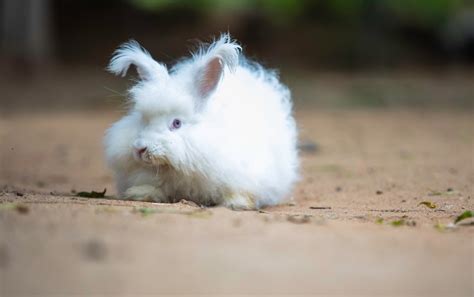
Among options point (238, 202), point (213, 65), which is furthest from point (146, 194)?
point (213, 65)

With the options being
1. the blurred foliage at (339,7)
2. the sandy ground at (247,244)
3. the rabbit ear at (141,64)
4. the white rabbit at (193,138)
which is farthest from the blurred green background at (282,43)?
the rabbit ear at (141,64)

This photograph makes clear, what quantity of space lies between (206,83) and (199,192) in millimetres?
895

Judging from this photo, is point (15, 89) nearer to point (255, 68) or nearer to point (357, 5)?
point (357, 5)

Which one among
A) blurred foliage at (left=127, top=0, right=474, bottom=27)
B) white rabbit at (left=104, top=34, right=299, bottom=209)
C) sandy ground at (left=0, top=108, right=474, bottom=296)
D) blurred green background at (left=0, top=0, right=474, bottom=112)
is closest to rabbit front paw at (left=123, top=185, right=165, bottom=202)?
white rabbit at (left=104, top=34, right=299, bottom=209)

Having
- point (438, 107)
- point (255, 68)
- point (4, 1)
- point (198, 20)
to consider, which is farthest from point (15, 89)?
point (255, 68)

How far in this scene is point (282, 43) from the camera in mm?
23297

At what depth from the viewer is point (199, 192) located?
6.55m

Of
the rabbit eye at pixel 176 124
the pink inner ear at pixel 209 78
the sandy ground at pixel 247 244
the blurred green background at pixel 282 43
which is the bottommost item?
the sandy ground at pixel 247 244

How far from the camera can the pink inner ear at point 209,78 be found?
6.54 m

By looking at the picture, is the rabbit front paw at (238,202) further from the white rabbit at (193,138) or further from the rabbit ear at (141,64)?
→ the rabbit ear at (141,64)

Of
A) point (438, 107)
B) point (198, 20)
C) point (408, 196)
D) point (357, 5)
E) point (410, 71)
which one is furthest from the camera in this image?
point (198, 20)

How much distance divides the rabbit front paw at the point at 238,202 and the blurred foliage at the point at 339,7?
51.1 ft

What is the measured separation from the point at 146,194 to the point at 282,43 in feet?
56.6

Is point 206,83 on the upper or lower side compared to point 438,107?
lower
